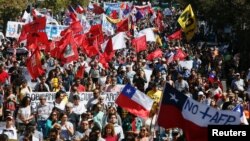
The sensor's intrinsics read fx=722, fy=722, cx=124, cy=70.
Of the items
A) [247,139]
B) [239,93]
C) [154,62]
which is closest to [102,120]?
[239,93]

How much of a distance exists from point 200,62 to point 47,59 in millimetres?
5525

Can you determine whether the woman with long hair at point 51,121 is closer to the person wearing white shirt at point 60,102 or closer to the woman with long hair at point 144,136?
the person wearing white shirt at point 60,102

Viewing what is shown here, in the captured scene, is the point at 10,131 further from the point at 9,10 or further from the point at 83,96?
the point at 9,10

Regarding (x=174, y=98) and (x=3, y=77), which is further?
(x=3, y=77)

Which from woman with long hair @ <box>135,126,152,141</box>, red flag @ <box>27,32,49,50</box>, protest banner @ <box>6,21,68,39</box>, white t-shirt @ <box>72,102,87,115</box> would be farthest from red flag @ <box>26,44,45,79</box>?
protest banner @ <box>6,21,68,39</box>

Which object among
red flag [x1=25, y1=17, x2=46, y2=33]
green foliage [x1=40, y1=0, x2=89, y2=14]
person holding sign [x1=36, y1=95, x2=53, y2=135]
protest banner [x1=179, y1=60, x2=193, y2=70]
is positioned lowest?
green foliage [x1=40, y1=0, x2=89, y2=14]

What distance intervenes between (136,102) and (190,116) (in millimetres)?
3248

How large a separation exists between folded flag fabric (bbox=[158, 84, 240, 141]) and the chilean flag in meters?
2.44

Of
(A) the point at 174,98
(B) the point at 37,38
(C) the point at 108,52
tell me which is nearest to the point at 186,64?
(C) the point at 108,52

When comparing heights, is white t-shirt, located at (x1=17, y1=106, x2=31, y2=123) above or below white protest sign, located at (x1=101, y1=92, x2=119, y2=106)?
above

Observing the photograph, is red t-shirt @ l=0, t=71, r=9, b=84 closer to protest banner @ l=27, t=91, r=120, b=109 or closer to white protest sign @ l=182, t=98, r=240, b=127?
protest banner @ l=27, t=91, r=120, b=109

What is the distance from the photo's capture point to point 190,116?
31.1 feet

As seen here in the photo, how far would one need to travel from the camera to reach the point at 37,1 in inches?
2557

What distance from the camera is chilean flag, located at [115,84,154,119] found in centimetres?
1255
